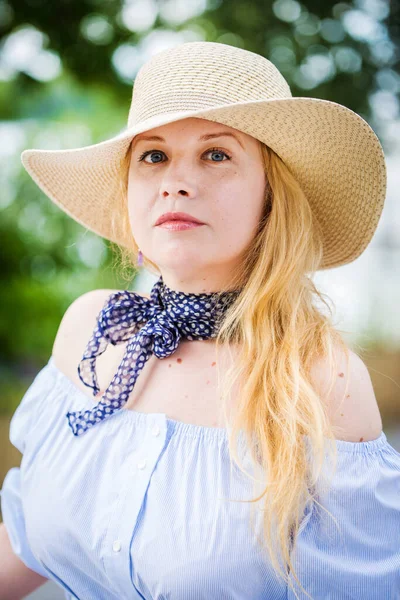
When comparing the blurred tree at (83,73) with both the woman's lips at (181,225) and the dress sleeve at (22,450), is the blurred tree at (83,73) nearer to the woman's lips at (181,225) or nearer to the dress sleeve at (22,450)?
the dress sleeve at (22,450)

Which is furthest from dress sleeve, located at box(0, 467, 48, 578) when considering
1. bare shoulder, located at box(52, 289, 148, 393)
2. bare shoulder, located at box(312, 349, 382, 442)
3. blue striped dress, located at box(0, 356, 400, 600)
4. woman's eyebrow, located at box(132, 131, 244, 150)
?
woman's eyebrow, located at box(132, 131, 244, 150)

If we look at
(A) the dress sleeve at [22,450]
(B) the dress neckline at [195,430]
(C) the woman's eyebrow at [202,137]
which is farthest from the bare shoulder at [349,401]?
(A) the dress sleeve at [22,450]

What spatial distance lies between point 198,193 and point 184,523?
652 mm

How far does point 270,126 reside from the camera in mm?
1364

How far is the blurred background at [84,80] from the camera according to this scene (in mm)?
3262

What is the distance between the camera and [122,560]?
128 cm

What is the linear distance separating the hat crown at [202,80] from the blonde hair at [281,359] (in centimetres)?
14

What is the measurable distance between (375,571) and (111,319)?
0.79m

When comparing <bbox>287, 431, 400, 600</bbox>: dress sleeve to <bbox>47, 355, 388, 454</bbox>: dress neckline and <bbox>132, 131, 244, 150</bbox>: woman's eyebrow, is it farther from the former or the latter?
<bbox>132, 131, 244, 150</bbox>: woman's eyebrow

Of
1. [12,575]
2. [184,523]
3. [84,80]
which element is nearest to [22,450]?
[12,575]

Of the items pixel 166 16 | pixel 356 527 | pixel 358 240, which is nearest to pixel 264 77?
pixel 358 240

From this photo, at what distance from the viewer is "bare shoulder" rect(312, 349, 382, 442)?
131 centimetres

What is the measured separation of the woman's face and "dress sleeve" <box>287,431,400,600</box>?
1.54 feet

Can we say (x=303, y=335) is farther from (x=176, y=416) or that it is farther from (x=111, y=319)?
(x=111, y=319)
